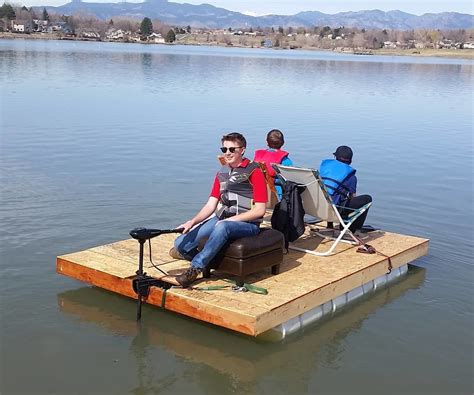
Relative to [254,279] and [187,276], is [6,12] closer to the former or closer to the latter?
[254,279]

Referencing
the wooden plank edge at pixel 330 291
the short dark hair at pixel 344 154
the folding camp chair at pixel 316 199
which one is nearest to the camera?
the wooden plank edge at pixel 330 291

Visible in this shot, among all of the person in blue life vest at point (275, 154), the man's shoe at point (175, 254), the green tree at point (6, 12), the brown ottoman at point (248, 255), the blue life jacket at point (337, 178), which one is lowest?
the man's shoe at point (175, 254)

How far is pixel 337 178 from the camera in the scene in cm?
850

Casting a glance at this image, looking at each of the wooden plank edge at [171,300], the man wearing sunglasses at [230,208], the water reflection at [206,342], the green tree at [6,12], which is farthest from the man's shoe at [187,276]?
the green tree at [6,12]

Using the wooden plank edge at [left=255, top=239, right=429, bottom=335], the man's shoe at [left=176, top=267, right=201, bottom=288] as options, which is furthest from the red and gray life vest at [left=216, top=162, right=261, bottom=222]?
the wooden plank edge at [left=255, top=239, right=429, bottom=335]

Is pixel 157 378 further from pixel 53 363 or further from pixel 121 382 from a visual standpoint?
pixel 53 363

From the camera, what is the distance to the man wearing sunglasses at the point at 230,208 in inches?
264

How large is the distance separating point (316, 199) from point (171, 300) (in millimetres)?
2505

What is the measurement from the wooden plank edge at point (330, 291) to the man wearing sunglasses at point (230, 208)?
868 mm

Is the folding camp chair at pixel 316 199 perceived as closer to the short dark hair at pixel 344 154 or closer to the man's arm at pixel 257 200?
the short dark hair at pixel 344 154

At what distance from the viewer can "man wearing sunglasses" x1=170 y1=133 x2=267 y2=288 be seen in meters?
6.70

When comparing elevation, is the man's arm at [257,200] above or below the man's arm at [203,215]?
above

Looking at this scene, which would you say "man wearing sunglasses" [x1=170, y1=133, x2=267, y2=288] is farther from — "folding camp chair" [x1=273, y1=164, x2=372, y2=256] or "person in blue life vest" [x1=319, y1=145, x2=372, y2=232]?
"person in blue life vest" [x1=319, y1=145, x2=372, y2=232]

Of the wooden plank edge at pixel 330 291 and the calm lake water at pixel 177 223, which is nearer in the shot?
the calm lake water at pixel 177 223
